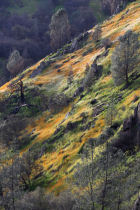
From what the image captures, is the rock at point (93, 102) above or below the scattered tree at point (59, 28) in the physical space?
below

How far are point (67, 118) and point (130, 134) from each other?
3024 cm

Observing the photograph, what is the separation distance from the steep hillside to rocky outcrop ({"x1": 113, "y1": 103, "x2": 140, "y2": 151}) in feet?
1.23

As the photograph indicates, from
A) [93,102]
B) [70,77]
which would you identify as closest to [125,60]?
[93,102]

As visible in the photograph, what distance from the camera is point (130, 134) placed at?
39719 mm

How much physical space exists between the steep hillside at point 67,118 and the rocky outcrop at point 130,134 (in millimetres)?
375

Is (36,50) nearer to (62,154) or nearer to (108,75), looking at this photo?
(108,75)

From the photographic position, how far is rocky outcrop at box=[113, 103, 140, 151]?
126 feet

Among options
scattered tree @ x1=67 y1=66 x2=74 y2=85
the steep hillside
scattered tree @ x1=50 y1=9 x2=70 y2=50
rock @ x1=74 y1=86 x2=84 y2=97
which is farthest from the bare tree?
scattered tree @ x1=50 y1=9 x2=70 y2=50

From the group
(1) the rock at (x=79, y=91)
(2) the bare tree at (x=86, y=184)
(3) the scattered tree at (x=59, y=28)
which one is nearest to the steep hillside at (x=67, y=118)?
(1) the rock at (x=79, y=91)

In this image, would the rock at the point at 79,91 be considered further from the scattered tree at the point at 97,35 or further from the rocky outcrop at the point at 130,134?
the scattered tree at the point at 97,35

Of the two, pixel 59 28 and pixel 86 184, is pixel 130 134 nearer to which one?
pixel 86 184

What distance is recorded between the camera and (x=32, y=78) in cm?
11688

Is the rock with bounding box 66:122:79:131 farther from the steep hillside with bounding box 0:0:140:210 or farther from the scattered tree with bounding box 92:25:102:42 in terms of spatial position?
the scattered tree with bounding box 92:25:102:42

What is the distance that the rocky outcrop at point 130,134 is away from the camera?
1516 inches
